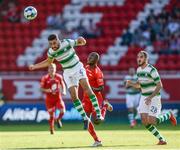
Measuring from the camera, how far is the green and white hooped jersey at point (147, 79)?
1599 cm

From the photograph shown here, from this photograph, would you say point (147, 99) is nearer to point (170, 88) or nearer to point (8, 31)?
point (170, 88)

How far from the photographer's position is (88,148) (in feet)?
48.5

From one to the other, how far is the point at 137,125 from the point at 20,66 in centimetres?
790

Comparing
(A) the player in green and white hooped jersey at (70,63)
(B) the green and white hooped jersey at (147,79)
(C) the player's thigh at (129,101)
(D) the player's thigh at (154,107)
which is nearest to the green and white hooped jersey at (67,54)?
(A) the player in green and white hooped jersey at (70,63)

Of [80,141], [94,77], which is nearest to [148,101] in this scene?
[80,141]

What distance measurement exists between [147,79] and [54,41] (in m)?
2.38

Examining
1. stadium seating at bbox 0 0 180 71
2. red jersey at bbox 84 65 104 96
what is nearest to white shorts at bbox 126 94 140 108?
stadium seating at bbox 0 0 180 71

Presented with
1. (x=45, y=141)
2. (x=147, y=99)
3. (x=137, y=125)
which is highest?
(x=147, y=99)

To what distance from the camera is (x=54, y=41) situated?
16.0 meters

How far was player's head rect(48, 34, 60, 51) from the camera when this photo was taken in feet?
52.2

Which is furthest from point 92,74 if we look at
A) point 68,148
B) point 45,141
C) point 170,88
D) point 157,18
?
point 157,18

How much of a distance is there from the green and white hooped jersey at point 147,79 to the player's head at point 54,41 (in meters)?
2.05

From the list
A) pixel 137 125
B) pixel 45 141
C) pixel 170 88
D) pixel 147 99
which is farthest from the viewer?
pixel 170 88

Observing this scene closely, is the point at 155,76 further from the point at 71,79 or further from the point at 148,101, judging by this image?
the point at 71,79
